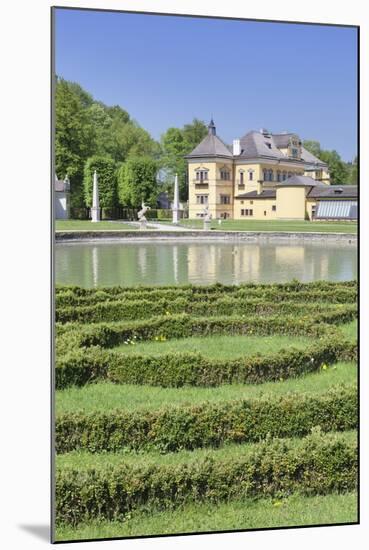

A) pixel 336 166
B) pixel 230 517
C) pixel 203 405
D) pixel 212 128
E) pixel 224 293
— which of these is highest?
pixel 212 128

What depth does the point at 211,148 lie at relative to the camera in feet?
20.7

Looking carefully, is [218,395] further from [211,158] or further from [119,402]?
[211,158]

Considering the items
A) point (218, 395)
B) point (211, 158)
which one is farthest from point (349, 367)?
point (211, 158)

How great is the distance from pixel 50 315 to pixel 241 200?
2001mm

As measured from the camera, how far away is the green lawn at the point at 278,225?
6570 millimetres

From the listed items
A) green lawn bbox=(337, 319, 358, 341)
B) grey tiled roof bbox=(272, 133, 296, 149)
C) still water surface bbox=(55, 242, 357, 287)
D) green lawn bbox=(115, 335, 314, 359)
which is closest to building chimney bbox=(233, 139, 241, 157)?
grey tiled roof bbox=(272, 133, 296, 149)

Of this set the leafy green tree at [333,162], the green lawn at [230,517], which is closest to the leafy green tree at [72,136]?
the leafy green tree at [333,162]

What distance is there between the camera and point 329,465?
5965mm

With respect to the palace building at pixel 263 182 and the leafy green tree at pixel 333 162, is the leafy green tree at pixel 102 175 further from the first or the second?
the leafy green tree at pixel 333 162

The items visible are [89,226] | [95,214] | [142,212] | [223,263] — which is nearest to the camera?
[89,226]

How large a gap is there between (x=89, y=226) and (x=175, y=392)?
147cm

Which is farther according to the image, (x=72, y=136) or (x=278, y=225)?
(x=278, y=225)

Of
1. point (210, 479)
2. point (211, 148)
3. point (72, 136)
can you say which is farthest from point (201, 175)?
point (210, 479)

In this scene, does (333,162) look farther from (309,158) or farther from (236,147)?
(236,147)
